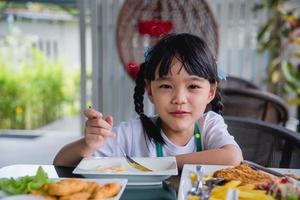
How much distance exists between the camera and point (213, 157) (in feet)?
3.38

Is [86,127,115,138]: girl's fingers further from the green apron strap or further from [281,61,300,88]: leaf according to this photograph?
[281,61,300,88]: leaf

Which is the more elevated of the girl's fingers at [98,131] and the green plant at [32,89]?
the girl's fingers at [98,131]

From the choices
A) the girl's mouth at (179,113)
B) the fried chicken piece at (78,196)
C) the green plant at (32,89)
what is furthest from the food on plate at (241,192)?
the green plant at (32,89)

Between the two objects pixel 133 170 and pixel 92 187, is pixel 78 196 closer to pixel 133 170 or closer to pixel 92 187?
pixel 92 187

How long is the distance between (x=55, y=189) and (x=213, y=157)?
1.38ft

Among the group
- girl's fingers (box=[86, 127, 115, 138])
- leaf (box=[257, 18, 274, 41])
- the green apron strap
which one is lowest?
the green apron strap

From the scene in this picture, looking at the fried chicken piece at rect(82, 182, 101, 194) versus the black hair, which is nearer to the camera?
the fried chicken piece at rect(82, 182, 101, 194)

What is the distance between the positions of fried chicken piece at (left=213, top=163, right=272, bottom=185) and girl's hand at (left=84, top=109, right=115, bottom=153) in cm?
27

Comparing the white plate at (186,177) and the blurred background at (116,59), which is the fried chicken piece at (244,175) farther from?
the blurred background at (116,59)

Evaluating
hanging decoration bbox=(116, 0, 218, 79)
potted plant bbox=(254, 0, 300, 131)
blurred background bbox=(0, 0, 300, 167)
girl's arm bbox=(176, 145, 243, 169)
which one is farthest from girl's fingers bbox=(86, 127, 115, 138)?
potted plant bbox=(254, 0, 300, 131)

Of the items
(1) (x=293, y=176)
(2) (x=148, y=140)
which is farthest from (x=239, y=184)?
(2) (x=148, y=140)

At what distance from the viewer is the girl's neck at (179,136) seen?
125 cm

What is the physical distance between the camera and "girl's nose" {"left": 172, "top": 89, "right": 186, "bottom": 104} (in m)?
1.08

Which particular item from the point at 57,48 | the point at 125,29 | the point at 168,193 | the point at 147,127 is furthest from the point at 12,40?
the point at 168,193
